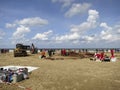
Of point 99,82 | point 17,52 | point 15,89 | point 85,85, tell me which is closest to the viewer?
point 15,89

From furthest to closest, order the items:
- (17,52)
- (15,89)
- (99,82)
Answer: (17,52)
(99,82)
(15,89)

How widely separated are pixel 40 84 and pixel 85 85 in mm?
2909

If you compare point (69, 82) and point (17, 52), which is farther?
point (17, 52)

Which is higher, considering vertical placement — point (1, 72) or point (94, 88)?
point (1, 72)

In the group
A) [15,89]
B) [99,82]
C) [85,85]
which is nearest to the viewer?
[15,89]

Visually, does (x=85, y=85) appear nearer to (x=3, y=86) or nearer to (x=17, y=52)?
(x=3, y=86)

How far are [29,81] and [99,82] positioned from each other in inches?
189

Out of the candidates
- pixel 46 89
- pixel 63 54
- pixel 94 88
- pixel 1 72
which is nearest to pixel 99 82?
pixel 94 88

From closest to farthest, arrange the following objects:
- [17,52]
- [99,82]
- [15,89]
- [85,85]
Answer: [15,89] → [85,85] → [99,82] → [17,52]

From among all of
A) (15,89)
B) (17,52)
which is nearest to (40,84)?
(15,89)

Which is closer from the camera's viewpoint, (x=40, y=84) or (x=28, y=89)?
(x=28, y=89)

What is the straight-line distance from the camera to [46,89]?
10.9 metres

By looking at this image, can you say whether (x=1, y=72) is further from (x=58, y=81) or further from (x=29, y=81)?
(x=58, y=81)

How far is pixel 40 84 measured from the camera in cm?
1195
